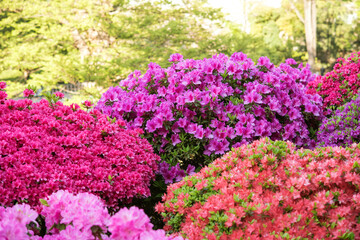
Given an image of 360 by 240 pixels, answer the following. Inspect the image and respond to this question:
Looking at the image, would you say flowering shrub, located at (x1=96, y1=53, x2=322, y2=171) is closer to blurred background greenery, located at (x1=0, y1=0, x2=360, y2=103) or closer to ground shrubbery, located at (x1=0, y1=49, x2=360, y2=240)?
ground shrubbery, located at (x1=0, y1=49, x2=360, y2=240)

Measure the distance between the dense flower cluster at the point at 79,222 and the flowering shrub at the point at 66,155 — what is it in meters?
0.71

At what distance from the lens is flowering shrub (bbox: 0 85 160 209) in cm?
241

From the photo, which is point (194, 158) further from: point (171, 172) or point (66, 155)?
point (66, 155)

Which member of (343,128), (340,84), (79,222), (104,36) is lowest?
(104,36)

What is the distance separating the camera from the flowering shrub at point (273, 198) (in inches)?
70.2

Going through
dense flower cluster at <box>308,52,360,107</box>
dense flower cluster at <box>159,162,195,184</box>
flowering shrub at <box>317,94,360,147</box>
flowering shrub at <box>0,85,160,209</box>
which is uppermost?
dense flower cluster at <box>308,52,360,107</box>

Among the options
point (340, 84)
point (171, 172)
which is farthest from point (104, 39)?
point (171, 172)

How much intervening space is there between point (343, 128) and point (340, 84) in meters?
1.38

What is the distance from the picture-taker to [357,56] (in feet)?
16.9

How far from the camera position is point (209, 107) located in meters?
3.65

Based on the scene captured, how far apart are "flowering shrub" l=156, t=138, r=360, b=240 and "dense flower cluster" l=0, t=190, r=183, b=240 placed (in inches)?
22.6

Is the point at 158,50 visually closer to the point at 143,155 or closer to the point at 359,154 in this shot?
the point at 143,155

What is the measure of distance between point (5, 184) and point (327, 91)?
4.51m

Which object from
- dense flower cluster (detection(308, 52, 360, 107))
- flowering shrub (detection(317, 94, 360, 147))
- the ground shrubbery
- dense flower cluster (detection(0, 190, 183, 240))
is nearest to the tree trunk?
dense flower cluster (detection(308, 52, 360, 107))
